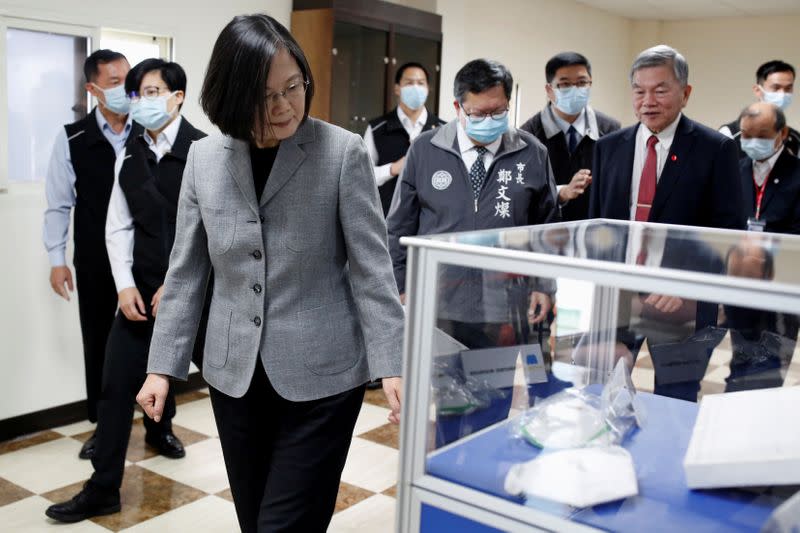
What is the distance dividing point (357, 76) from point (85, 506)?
2908 mm

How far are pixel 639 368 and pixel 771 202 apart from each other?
2.52 meters

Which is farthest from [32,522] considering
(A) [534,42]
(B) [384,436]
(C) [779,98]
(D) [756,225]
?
(A) [534,42]

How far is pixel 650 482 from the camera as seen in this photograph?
1211 millimetres

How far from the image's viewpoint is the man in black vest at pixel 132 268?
8.93ft

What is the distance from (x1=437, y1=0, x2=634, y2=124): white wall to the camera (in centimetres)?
593

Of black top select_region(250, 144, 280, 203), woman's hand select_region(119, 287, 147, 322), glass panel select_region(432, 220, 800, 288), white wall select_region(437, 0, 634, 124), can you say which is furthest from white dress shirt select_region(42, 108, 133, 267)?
white wall select_region(437, 0, 634, 124)

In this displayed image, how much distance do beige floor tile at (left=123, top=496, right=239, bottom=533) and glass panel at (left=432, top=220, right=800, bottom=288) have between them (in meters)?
1.72

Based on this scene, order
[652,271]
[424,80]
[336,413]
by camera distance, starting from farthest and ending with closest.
A: [424,80] → [336,413] → [652,271]

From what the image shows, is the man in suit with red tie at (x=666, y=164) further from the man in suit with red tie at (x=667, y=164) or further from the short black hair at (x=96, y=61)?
the short black hair at (x=96, y=61)

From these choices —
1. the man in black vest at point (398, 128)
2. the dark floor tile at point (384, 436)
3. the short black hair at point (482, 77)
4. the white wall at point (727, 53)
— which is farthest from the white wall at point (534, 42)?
the short black hair at point (482, 77)

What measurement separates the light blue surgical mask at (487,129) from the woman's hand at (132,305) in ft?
3.94

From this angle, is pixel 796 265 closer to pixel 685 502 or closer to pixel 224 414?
pixel 685 502

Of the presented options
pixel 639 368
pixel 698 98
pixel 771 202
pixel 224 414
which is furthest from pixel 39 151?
pixel 698 98

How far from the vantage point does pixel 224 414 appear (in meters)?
1.70
